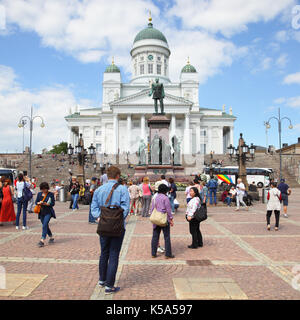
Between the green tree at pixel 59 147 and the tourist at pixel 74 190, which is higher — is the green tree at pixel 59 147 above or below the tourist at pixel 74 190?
above

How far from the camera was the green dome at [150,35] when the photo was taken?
8571 centimetres

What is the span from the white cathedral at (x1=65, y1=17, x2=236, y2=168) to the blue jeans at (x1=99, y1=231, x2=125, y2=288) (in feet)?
220

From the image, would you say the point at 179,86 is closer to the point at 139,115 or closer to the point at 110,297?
the point at 139,115

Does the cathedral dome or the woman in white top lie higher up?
the cathedral dome

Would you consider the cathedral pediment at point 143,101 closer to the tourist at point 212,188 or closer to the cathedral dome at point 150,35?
the cathedral dome at point 150,35

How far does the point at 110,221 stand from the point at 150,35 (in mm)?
89073

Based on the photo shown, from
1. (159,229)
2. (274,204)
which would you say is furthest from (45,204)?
(274,204)

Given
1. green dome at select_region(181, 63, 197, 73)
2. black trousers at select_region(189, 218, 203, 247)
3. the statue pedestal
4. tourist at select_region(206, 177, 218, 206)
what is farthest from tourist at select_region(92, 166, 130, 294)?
green dome at select_region(181, 63, 197, 73)

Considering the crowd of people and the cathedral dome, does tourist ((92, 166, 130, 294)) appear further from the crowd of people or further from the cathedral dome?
the cathedral dome

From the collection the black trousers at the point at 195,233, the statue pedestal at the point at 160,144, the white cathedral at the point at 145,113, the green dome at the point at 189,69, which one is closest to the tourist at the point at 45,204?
the black trousers at the point at 195,233

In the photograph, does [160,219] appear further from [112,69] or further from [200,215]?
[112,69]

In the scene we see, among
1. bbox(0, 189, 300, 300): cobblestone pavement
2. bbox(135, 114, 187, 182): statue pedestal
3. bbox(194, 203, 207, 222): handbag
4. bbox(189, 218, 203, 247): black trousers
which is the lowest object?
bbox(0, 189, 300, 300): cobblestone pavement

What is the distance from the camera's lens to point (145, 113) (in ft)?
234

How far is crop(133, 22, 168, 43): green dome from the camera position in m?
85.7
